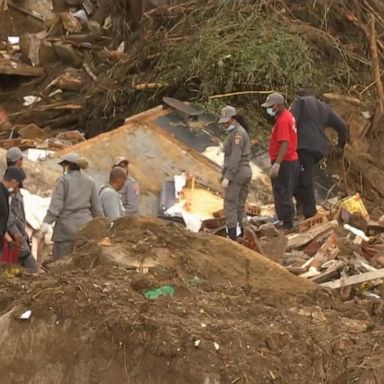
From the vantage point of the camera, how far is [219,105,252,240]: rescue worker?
9797mm

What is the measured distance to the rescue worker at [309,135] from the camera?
10.7m

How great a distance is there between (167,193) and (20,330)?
5.67m

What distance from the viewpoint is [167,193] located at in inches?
456

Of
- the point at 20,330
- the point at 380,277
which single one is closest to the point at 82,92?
the point at 380,277

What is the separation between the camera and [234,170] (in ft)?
32.4

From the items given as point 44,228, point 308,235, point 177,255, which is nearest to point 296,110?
point 308,235

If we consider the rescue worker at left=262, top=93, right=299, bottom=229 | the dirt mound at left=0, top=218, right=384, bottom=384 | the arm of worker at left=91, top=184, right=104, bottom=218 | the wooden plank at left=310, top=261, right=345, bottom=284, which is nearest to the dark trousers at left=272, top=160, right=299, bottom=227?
the rescue worker at left=262, top=93, right=299, bottom=229

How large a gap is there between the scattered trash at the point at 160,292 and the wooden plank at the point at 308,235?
10.4 ft

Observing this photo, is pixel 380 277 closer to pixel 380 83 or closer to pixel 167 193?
pixel 167 193

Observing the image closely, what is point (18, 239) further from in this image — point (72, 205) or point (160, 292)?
point (160, 292)

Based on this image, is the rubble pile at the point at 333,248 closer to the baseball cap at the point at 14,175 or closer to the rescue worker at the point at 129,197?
the rescue worker at the point at 129,197

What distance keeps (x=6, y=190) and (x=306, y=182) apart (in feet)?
12.9

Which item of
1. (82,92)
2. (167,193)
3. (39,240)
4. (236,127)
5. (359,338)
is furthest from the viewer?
(82,92)

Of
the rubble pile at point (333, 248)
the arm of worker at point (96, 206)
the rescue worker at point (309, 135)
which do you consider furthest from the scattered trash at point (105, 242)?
the rescue worker at point (309, 135)
